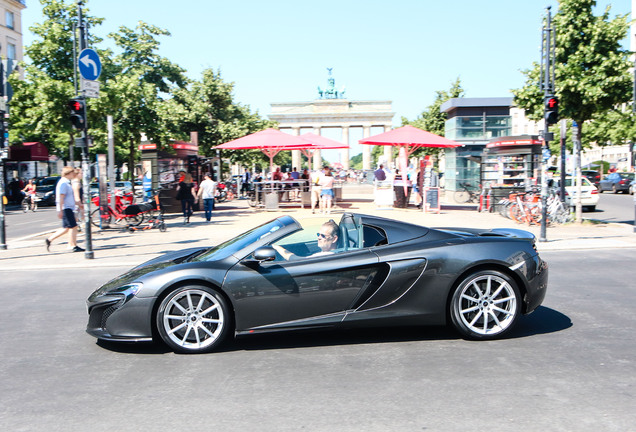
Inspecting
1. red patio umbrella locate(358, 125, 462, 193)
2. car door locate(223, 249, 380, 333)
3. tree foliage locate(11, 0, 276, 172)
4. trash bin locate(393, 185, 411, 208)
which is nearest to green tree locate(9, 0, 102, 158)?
tree foliage locate(11, 0, 276, 172)

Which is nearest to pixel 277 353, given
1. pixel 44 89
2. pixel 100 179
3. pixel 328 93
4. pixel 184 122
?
pixel 100 179

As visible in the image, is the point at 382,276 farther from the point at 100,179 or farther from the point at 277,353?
the point at 100,179

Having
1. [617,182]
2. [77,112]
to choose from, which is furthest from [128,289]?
[617,182]

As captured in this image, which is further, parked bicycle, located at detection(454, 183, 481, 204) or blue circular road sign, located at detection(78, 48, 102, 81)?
parked bicycle, located at detection(454, 183, 481, 204)

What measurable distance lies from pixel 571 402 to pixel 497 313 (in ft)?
5.35

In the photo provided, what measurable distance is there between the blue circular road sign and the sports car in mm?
7397

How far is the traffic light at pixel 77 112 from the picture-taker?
37.5 feet

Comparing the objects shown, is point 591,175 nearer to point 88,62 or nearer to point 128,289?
point 88,62

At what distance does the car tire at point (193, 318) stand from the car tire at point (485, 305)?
81.5 inches

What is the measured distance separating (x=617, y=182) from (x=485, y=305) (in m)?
42.2

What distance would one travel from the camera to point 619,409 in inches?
147

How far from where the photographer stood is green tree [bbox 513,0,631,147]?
16.9 metres

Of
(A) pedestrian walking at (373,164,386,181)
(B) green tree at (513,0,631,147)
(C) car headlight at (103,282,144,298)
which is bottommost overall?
(C) car headlight at (103,282,144,298)

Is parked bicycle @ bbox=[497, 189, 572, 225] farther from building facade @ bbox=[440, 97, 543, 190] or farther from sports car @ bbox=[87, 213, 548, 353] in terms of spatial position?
sports car @ bbox=[87, 213, 548, 353]
